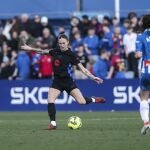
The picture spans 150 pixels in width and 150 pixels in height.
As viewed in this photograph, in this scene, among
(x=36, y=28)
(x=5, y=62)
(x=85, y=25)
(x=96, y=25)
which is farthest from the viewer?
(x=36, y=28)

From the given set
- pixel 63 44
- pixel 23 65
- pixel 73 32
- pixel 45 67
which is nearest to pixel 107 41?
pixel 73 32

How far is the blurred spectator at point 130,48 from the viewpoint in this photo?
2577 centimetres

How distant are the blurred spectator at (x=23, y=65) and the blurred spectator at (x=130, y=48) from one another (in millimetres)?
3498

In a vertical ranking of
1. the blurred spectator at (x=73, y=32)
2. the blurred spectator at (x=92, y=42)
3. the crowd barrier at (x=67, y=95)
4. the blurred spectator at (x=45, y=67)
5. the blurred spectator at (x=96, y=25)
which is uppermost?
the blurred spectator at (x=96, y=25)

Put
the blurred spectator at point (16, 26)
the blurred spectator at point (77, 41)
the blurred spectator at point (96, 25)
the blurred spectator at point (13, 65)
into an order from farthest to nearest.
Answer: the blurred spectator at point (16, 26)
the blurred spectator at point (96, 25)
the blurred spectator at point (13, 65)
the blurred spectator at point (77, 41)

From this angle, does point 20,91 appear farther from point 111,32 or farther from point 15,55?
point 111,32

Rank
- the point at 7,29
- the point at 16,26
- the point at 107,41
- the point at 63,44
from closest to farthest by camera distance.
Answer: the point at 63,44 < the point at 107,41 < the point at 16,26 < the point at 7,29

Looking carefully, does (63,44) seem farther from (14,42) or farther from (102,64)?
(14,42)

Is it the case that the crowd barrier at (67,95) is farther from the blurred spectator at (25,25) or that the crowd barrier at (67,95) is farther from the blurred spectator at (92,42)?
the blurred spectator at (25,25)

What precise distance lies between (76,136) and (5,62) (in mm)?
12857

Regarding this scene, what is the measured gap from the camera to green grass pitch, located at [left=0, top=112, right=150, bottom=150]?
→ 12.6m

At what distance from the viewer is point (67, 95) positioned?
25578mm

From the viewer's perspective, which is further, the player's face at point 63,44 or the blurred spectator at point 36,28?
the blurred spectator at point 36,28

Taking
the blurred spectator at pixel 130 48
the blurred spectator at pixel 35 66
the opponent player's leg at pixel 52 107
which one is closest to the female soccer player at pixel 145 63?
the opponent player's leg at pixel 52 107
